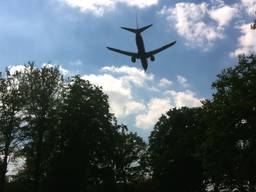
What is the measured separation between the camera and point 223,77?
5841 cm

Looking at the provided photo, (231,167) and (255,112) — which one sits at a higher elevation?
(255,112)

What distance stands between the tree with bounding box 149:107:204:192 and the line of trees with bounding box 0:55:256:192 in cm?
17

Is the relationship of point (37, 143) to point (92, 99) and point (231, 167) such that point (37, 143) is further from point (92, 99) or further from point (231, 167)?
point (231, 167)

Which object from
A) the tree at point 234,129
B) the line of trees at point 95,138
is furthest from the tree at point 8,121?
the tree at point 234,129

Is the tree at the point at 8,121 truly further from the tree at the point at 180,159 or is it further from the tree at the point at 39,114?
the tree at the point at 180,159

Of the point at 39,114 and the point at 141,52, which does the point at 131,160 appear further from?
the point at 141,52

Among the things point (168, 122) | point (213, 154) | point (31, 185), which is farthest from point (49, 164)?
point (168, 122)

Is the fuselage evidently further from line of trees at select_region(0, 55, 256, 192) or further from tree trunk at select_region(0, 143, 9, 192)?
tree trunk at select_region(0, 143, 9, 192)

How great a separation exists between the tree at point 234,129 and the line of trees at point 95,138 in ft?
0.32

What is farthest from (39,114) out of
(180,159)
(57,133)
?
(180,159)

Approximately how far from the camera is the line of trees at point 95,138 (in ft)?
179

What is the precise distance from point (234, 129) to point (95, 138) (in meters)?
20.4

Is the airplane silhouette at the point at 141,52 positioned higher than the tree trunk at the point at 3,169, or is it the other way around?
the airplane silhouette at the point at 141,52

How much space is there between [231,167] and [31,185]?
30.9 meters
